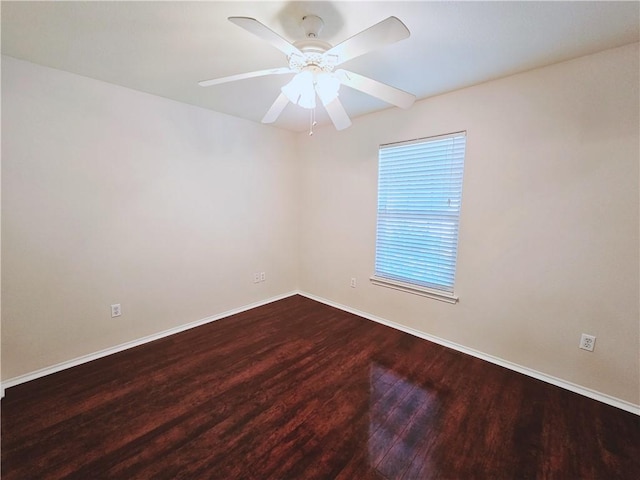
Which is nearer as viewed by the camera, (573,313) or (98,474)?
(98,474)

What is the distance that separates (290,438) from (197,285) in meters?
1.94

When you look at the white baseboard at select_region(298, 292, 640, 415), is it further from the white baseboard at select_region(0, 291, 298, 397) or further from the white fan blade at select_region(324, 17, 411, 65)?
the white fan blade at select_region(324, 17, 411, 65)

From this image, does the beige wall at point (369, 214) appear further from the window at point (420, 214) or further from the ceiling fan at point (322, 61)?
the ceiling fan at point (322, 61)

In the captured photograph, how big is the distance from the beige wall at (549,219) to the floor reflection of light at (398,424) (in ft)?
2.87

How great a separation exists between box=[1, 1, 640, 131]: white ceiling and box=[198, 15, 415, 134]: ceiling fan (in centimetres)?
21

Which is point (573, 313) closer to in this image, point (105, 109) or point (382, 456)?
point (382, 456)

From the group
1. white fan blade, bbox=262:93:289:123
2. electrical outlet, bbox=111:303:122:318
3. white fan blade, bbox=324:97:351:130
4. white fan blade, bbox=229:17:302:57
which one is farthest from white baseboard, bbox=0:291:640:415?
white fan blade, bbox=229:17:302:57

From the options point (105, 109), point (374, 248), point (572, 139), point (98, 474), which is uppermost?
point (105, 109)

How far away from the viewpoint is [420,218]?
2.64m

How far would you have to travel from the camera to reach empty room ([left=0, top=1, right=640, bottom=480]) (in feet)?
4.64

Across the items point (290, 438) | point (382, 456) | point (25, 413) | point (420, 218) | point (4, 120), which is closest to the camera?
point (382, 456)

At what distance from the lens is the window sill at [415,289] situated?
2.49 metres

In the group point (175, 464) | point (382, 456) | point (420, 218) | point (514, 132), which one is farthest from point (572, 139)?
point (175, 464)

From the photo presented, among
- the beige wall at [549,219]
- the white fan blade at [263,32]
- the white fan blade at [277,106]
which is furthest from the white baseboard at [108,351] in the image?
the white fan blade at [263,32]
